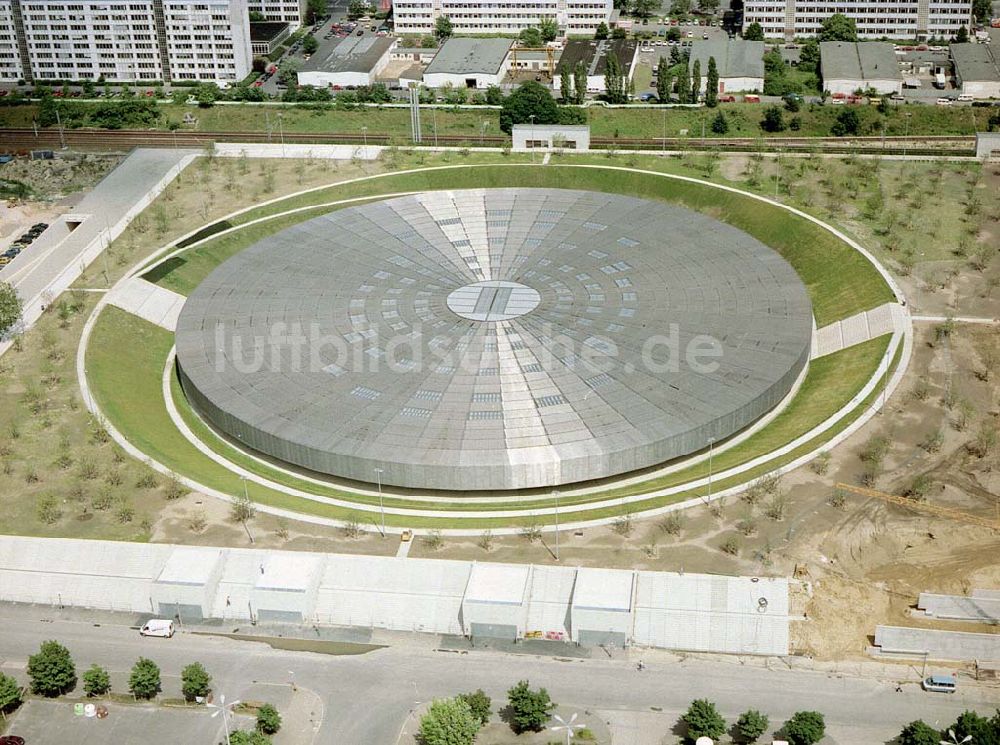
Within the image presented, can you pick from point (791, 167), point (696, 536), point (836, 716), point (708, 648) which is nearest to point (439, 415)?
point (696, 536)

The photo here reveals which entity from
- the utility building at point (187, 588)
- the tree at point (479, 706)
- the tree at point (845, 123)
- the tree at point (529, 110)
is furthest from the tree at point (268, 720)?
the tree at point (845, 123)

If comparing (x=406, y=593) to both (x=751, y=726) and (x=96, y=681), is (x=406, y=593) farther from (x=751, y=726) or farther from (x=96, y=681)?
(x=751, y=726)

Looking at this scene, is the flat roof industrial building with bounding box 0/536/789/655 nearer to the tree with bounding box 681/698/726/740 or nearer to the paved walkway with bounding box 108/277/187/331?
the tree with bounding box 681/698/726/740

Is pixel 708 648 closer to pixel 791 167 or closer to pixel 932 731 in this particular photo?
pixel 932 731

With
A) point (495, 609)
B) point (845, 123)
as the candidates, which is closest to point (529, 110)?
point (845, 123)

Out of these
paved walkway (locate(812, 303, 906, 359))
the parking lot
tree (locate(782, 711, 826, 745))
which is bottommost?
the parking lot

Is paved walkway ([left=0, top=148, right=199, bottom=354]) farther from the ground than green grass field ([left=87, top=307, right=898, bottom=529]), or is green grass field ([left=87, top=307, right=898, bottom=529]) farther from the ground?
paved walkway ([left=0, top=148, right=199, bottom=354])

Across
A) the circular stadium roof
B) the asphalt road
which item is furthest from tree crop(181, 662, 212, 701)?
the circular stadium roof
